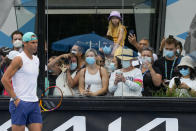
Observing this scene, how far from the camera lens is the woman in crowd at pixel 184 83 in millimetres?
6195

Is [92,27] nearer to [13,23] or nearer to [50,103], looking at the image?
[13,23]

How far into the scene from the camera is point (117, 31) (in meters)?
6.33

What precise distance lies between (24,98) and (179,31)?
8.61ft

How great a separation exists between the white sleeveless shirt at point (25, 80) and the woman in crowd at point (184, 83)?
6.54 feet

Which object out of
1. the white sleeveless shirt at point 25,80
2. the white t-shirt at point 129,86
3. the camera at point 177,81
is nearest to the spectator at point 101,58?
the white t-shirt at point 129,86

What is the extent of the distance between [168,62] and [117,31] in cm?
88

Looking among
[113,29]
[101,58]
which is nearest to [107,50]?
[101,58]

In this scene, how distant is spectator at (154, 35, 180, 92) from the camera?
6323 mm

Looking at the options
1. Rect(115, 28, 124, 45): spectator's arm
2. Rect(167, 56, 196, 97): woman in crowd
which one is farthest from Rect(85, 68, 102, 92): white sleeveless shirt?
Rect(167, 56, 196, 97): woman in crowd

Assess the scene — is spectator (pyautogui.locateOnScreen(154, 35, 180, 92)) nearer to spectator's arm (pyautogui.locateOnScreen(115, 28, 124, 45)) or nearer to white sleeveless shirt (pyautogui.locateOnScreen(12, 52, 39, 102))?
spectator's arm (pyautogui.locateOnScreen(115, 28, 124, 45))

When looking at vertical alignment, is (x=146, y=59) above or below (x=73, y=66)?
above

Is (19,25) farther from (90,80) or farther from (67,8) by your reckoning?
(67,8)

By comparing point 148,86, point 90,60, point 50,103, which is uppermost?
point 90,60

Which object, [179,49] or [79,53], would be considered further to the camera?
[179,49]
